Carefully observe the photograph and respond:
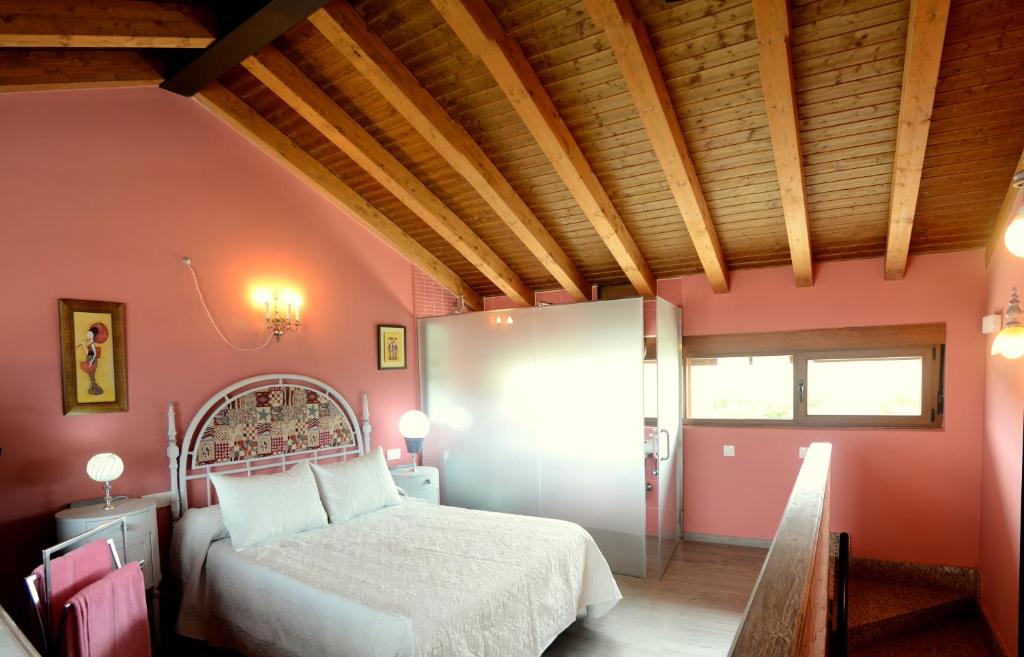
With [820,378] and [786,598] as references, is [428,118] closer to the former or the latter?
[786,598]

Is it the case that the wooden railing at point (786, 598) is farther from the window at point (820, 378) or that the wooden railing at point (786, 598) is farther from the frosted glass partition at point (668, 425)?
the window at point (820, 378)

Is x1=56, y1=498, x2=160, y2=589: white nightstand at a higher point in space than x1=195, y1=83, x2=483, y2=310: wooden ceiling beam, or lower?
lower

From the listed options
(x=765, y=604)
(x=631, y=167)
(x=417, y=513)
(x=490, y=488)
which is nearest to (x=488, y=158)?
(x=631, y=167)

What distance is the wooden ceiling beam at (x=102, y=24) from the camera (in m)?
2.37

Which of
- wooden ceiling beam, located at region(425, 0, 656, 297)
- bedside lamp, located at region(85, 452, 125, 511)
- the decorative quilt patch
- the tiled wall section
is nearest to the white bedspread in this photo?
bedside lamp, located at region(85, 452, 125, 511)

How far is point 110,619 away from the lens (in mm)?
2092

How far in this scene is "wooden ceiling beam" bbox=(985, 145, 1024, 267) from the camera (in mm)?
3084

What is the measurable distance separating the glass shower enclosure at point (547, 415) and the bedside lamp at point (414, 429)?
387mm

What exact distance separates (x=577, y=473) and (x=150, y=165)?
3782 millimetres

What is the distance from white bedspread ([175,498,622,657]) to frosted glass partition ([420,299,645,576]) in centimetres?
109

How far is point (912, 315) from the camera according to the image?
4180mm

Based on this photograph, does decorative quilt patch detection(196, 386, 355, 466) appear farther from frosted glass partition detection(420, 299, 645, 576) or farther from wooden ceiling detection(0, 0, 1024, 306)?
wooden ceiling detection(0, 0, 1024, 306)

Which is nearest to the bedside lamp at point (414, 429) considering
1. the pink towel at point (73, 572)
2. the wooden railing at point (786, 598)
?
the pink towel at point (73, 572)

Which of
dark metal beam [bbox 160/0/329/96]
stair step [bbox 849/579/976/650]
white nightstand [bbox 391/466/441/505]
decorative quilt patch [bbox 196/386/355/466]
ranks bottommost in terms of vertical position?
stair step [bbox 849/579/976/650]
